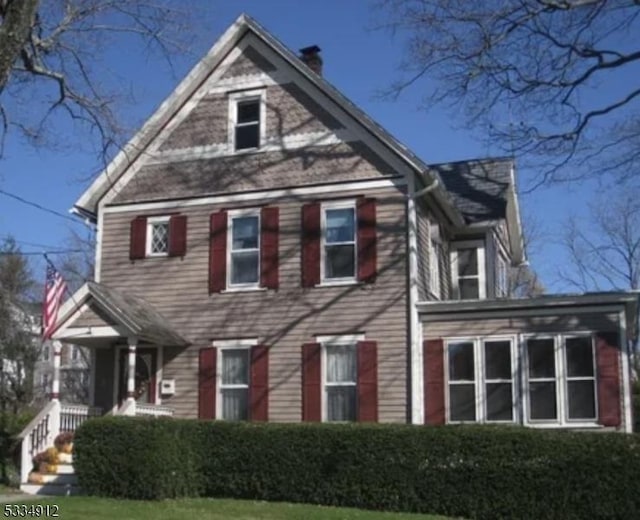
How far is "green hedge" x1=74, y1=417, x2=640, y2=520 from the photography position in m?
12.8

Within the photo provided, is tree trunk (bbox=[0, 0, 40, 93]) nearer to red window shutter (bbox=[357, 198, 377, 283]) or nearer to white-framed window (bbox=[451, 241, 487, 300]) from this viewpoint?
red window shutter (bbox=[357, 198, 377, 283])

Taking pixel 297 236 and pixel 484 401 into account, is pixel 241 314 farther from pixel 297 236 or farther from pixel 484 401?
pixel 484 401

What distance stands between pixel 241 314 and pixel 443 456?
664 centimetres

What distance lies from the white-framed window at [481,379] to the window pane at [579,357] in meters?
1.07

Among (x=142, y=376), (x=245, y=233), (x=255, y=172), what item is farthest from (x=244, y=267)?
(x=142, y=376)

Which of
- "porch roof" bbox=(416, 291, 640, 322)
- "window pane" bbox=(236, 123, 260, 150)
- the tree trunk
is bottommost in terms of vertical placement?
"porch roof" bbox=(416, 291, 640, 322)

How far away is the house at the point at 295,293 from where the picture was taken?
56.6 ft

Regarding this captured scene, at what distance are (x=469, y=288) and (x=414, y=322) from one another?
5271mm

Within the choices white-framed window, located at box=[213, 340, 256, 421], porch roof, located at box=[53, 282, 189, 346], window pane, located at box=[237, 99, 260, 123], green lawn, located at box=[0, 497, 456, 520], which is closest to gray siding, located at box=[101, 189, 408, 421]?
white-framed window, located at box=[213, 340, 256, 421]

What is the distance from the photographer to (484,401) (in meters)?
17.5

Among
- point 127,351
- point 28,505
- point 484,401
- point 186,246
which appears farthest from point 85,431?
point 484,401

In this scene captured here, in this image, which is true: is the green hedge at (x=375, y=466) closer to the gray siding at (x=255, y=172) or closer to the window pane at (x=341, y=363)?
the window pane at (x=341, y=363)

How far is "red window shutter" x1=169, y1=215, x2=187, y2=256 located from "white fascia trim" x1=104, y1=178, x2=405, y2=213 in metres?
0.34

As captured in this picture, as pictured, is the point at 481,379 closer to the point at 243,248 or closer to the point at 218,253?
the point at 243,248
